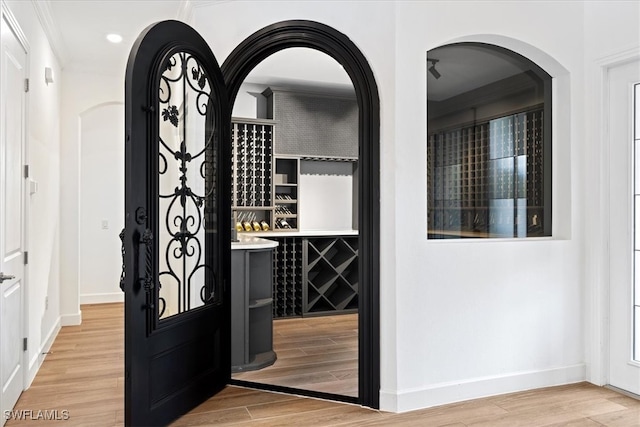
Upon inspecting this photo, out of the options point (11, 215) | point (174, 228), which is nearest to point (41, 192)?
point (11, 215)

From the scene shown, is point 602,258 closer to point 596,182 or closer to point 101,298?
point 596,182

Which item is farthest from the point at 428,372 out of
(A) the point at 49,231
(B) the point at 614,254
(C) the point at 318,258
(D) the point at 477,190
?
(A) the point at 49,231

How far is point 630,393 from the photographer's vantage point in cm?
→ 319

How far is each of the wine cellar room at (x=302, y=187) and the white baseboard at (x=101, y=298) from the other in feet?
6.86

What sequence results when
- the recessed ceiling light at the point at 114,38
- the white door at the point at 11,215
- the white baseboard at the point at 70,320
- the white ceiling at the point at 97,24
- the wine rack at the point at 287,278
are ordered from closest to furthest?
the white door at the point at 11,215
the white ceiling at the point at 97,24
the recessed ceiling light at the point at 114,38
the white baseboard at the point at 70,320
the wine rack at the point at 287,278

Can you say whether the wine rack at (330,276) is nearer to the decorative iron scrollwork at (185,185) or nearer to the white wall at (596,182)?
the decorative iron scrollwork at (185,185)

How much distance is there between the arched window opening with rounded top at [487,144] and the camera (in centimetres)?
327

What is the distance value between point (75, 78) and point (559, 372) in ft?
17.9

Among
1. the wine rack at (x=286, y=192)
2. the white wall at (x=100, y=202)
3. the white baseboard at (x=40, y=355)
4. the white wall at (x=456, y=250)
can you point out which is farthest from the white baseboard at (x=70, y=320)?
the white wall at (x=456, y=250)

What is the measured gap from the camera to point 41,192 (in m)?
4.17

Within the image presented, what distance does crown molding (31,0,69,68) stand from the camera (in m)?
3.80

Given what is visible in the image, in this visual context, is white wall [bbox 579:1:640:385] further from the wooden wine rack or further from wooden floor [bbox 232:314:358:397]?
the wooden wine rack

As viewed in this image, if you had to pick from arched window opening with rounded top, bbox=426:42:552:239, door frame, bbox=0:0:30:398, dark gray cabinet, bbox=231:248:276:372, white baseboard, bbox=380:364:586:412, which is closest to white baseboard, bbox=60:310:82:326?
door frame, bbox=0:0:30:398

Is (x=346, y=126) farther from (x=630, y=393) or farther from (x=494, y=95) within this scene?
(x=630, y=393)
